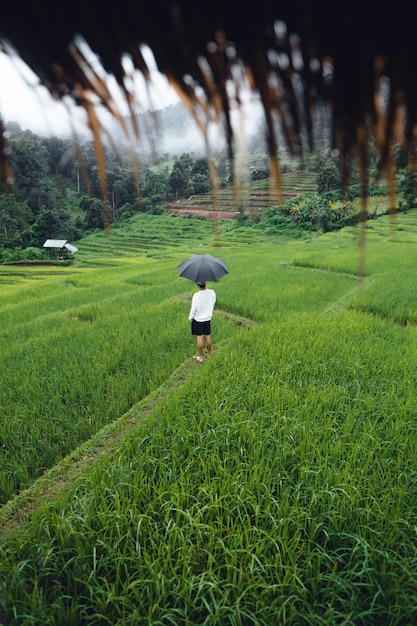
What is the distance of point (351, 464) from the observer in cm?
189

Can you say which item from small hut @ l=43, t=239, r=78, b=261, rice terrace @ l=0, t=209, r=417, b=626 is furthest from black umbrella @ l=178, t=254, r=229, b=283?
small hut @ l=43, t=239, r=78, b=261

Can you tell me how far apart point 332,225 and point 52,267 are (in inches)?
623

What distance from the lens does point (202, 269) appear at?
340 centimetres

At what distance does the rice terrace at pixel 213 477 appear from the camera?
49.8 inches

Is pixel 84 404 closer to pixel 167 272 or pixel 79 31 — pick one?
pixel 79 31

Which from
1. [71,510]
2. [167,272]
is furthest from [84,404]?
[167,272]

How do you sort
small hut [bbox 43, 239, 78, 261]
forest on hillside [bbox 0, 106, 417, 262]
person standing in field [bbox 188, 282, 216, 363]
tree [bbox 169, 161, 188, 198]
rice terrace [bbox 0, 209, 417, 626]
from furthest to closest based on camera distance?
small hut [bbox 43, 239, 78, 261], tree [bbox 169, 161, 188, 198], person standing in field [bbox 188, 282, 216, 363], rice terrace [bbox 0, 209, 417, 626], forest on hillside [bbox 0, 106, 417, 262]

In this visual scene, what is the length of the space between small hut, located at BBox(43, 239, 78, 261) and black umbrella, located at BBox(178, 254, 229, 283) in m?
17.1

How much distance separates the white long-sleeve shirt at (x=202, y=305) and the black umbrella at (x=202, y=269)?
14 centimetres

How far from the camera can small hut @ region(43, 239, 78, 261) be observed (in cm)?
1867

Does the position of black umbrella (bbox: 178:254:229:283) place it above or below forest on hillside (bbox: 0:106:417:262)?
below

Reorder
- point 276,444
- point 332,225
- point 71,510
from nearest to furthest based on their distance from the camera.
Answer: point 71,510 < point 276,444 < point 332,225

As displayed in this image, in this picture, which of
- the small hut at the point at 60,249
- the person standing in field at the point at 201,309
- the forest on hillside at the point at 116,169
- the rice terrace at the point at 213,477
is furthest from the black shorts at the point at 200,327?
the small hut at the point at 60,249

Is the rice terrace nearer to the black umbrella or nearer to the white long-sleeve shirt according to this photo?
the white long-sleeve shirt
